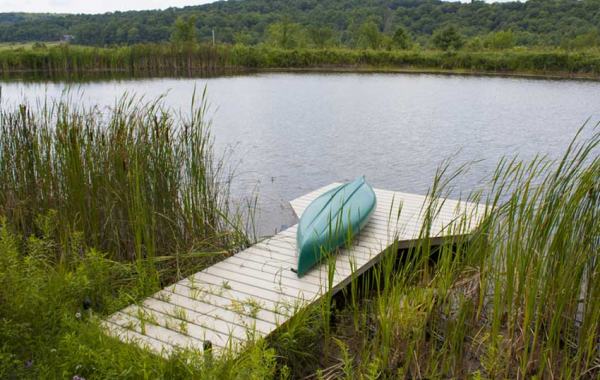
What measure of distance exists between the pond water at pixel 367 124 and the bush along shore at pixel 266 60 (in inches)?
153

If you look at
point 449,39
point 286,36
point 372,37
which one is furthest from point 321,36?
point 449,39

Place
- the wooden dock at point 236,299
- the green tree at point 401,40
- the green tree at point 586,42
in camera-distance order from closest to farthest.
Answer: the wooden dock at point 236,299, the green tree at point 586,42, the green tree at point 401,40

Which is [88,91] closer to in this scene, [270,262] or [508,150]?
[508,150]

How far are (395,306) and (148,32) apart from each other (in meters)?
47.2

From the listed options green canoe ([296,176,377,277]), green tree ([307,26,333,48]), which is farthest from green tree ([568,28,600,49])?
green canoe ([296,176,377,277])

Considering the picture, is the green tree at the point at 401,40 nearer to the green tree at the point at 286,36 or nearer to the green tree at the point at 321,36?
the green tree at the point at 321,36

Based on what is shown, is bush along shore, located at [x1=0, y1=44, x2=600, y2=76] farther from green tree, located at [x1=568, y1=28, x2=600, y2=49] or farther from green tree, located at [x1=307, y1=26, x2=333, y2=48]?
green tree, located at [x1=307, y1=26, x2=333, y2=48]

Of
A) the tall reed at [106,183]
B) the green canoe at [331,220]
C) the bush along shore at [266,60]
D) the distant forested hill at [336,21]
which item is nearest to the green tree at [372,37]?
the distant forested hill at [336,21]

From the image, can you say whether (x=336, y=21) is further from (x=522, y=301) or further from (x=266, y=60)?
(x=522, y=301)

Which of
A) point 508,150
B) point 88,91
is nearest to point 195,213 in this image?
point 508,150

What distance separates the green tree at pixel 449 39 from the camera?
33.2 m

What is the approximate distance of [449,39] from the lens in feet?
110

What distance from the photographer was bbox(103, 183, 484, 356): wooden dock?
274 centimetres

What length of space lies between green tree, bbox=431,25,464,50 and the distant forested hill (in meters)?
7.21
